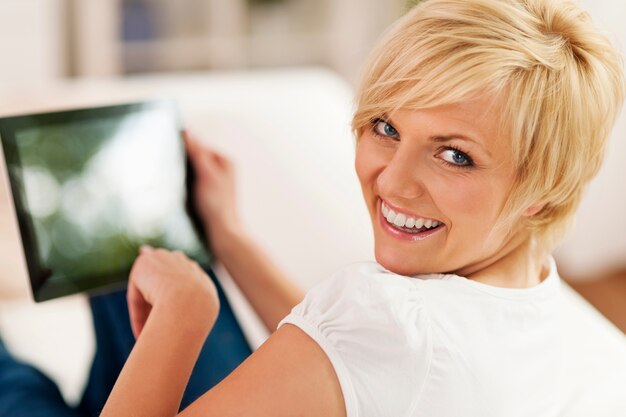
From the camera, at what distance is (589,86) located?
0.59m

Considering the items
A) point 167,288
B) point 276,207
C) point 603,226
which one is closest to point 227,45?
point 603,226

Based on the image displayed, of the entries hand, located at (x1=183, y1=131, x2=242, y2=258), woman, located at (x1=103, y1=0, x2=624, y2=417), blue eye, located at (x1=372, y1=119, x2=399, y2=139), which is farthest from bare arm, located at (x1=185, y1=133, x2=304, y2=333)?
blue eye, located at (x1=372, y1=119, x2=399, y2=139)

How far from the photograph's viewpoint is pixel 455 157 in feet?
1.96

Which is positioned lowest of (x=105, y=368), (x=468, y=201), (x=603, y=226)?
(x=603, y=226)

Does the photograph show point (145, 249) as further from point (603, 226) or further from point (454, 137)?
point (603, 226)

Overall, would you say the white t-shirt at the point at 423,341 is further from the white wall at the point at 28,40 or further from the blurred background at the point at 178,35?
the white wall at the point at 28,40

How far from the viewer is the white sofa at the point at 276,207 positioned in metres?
0.77

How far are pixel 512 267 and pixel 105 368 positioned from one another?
403mm

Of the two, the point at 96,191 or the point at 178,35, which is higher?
the point at 96,191

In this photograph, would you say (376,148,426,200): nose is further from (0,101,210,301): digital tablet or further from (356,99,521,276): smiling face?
(0,101,210,301): digital tablet

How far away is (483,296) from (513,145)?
0.45 feet

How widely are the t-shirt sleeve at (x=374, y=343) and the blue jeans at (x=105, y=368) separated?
17 centimetres

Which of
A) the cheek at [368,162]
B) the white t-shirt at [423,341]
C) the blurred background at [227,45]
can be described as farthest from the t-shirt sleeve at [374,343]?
the blurred background at [227,45]

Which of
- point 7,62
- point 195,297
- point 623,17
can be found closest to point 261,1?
point 7,62
